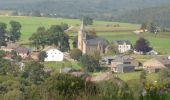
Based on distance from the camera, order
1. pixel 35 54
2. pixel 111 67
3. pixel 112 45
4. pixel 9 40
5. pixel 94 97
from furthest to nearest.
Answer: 1. pixel 9 40
2. pixel 112 45
3. pixel 35 54
4. pixel 111 67
5. pixel 94 97

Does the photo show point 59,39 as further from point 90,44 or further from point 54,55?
point 54,55

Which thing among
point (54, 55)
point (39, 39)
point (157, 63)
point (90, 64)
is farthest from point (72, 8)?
point (90, 64)

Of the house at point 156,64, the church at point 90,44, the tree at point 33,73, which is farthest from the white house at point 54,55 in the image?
the tree at point 33,73

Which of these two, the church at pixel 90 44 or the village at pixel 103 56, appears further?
the church at pixel 90 44

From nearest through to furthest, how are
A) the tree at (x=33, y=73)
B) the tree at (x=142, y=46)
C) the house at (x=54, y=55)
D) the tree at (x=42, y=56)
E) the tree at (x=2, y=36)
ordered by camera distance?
the tree at (x=33, y=73), the tree at (x=42, y=56), the house at (x=54, y=55), the tree at (x=142, y=46), the tree at (x=2, y=36)

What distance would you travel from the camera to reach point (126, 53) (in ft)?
145

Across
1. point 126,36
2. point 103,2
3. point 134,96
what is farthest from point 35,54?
point 103,2

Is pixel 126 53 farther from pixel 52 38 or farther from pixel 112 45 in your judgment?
pixel 52 38

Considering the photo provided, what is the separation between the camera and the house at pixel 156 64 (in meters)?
33.0

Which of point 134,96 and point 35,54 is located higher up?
point 134,96

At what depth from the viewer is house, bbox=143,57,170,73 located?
33.0 metres

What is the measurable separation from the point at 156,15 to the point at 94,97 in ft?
272

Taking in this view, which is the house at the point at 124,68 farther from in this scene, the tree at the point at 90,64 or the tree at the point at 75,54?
the tree at the point at 75,54

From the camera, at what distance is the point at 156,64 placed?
113ft
